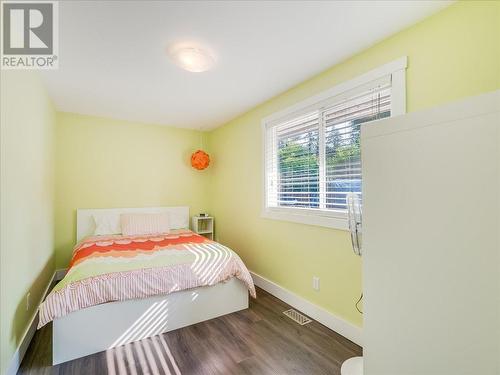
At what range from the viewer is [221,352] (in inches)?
77.4

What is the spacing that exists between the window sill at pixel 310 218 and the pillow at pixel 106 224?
7.38ft

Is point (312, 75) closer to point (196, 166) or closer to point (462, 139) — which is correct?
point (462, 139)

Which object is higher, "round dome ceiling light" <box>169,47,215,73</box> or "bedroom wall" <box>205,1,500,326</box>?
"round dome ceiling light" <box>169,47,215,73</box>

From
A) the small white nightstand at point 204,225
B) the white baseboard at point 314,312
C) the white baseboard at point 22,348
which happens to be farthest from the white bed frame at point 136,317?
the small white nightstand at point 204,225

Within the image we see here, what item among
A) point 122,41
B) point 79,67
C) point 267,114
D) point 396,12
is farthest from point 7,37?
point 396,12

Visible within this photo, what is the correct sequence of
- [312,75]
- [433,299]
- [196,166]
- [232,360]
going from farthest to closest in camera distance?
[196,166] → [312,75] → [232,360] → [433,299]

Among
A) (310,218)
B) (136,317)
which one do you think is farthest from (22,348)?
(310,218)

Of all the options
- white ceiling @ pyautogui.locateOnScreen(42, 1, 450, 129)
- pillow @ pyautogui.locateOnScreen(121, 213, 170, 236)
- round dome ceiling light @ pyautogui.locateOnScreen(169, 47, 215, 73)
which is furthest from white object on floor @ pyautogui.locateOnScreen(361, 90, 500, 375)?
pillow @ pyautogui.locateOnScreen(121, 213, 170, 236)

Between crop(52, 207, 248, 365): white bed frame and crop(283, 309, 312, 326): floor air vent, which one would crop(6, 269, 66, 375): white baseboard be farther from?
crop(283, 309, 312, 326): floor air vent

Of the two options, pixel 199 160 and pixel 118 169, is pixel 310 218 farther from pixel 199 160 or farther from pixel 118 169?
pixel 118 169

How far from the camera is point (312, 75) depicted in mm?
2469

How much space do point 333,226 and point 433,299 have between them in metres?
1.46

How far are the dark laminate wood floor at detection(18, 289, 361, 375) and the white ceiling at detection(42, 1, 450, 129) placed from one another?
242 cm

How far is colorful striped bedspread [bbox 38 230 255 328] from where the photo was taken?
191cm
